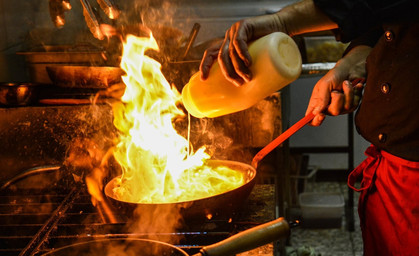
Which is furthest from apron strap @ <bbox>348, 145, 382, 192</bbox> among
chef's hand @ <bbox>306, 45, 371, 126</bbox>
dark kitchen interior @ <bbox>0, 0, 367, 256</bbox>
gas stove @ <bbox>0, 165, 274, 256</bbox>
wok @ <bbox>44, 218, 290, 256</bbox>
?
wok @ <bbox>44, 218, 290, 256</bbox>

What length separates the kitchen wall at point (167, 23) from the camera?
412 centimetres

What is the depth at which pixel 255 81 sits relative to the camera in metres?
1.76

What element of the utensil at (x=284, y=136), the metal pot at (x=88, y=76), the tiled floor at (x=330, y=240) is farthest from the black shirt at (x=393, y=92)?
the tiled floor at (x=330, y=240)

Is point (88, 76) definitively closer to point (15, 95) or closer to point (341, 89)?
point (15, 95)

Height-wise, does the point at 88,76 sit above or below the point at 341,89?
above

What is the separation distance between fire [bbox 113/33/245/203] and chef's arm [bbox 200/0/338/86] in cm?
57

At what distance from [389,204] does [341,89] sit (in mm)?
598

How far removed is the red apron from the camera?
1924 millimetres

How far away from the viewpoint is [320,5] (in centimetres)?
163

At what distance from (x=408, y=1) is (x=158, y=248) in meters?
1.19

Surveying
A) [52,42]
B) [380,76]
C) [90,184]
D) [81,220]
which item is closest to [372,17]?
[380,76]

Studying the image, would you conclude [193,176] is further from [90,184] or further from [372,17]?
[372,17]

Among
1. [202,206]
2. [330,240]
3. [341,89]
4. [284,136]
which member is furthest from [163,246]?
[330,240]

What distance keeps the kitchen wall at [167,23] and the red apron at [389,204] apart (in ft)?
8.95
